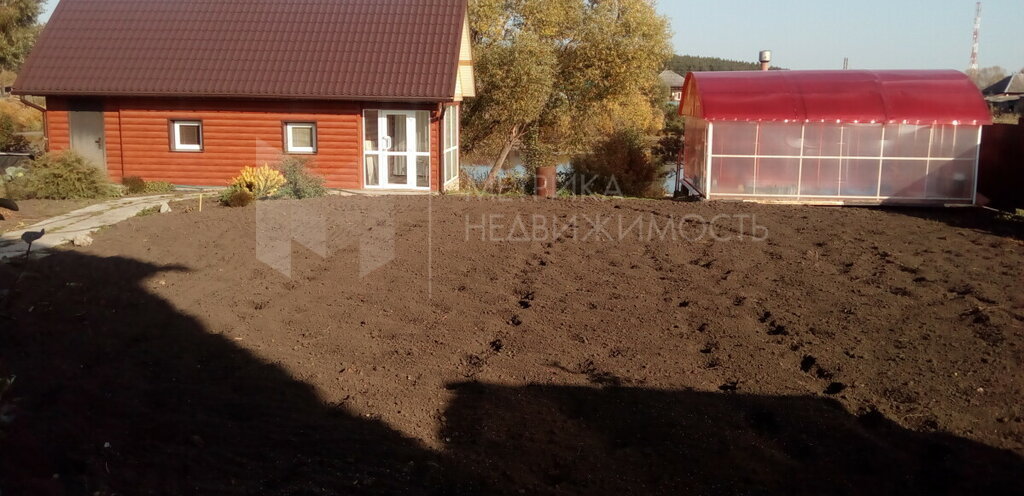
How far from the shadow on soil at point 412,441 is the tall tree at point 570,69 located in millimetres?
20829

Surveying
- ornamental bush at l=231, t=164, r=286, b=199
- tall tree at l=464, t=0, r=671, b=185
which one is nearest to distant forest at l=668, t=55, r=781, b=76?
tall tree at l=464, t=0, r=671, b=185

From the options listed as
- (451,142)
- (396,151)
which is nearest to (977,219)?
(451,142)

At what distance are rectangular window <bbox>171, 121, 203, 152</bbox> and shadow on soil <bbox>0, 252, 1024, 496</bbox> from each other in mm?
13540

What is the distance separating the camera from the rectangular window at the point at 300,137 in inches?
768

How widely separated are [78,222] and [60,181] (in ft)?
11.7

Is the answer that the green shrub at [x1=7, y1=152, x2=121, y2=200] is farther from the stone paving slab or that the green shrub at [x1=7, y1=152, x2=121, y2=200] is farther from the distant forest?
the distant forest

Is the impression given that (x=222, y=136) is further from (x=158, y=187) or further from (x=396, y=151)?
(x=396, y=151)

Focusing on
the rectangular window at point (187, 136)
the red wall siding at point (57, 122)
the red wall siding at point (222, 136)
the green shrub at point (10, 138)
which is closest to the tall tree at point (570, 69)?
the red wall siding at point (222, 136)

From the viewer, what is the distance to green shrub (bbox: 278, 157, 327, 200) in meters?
17.0

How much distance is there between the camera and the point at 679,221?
50.4 feet

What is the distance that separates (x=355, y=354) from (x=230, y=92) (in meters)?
13.5

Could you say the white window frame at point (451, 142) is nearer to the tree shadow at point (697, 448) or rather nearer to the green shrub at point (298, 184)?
the green shrub at point (298, 184)

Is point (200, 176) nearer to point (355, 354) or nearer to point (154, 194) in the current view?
point (154, 194)

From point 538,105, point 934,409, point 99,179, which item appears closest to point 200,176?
point 99,179
